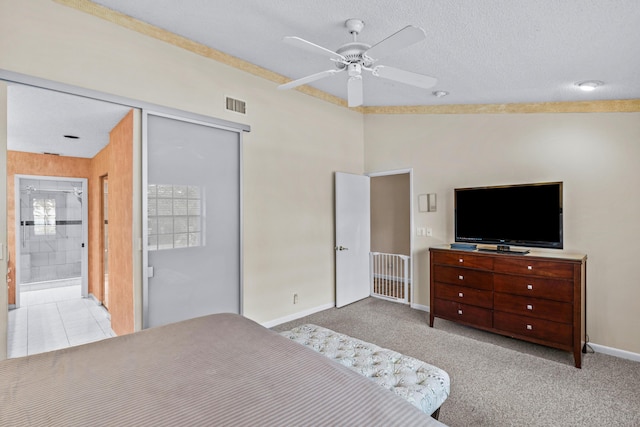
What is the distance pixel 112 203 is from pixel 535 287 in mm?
4588

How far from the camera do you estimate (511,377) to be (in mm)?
2660

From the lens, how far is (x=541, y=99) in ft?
11.1

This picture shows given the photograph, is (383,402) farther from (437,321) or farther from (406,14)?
(437,321)

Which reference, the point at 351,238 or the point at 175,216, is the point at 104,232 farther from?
the point at 351,238

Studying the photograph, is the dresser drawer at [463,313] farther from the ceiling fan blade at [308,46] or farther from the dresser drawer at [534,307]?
the ceiling fan blade at [308,46]

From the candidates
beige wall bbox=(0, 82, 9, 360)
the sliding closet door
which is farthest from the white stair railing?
beige wall bbox=(0, 82, 9, 360)

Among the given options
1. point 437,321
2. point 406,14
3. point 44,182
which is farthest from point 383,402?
point 44,182

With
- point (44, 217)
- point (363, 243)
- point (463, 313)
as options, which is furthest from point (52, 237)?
point (463, 313)

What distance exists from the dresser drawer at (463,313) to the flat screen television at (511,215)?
754 mm

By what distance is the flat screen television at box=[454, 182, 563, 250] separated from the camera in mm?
Result: 3207

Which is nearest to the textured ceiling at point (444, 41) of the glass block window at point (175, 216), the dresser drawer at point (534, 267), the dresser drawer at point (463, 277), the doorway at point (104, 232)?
the glass block window at point (175, 216)

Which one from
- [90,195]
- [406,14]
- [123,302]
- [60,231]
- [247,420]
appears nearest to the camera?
[247,420]

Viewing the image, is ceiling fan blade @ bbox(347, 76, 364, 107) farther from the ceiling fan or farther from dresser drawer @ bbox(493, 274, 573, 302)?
dresser drawer @ bbox(493, 274, 573, 302)

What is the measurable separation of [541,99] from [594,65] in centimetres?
94
